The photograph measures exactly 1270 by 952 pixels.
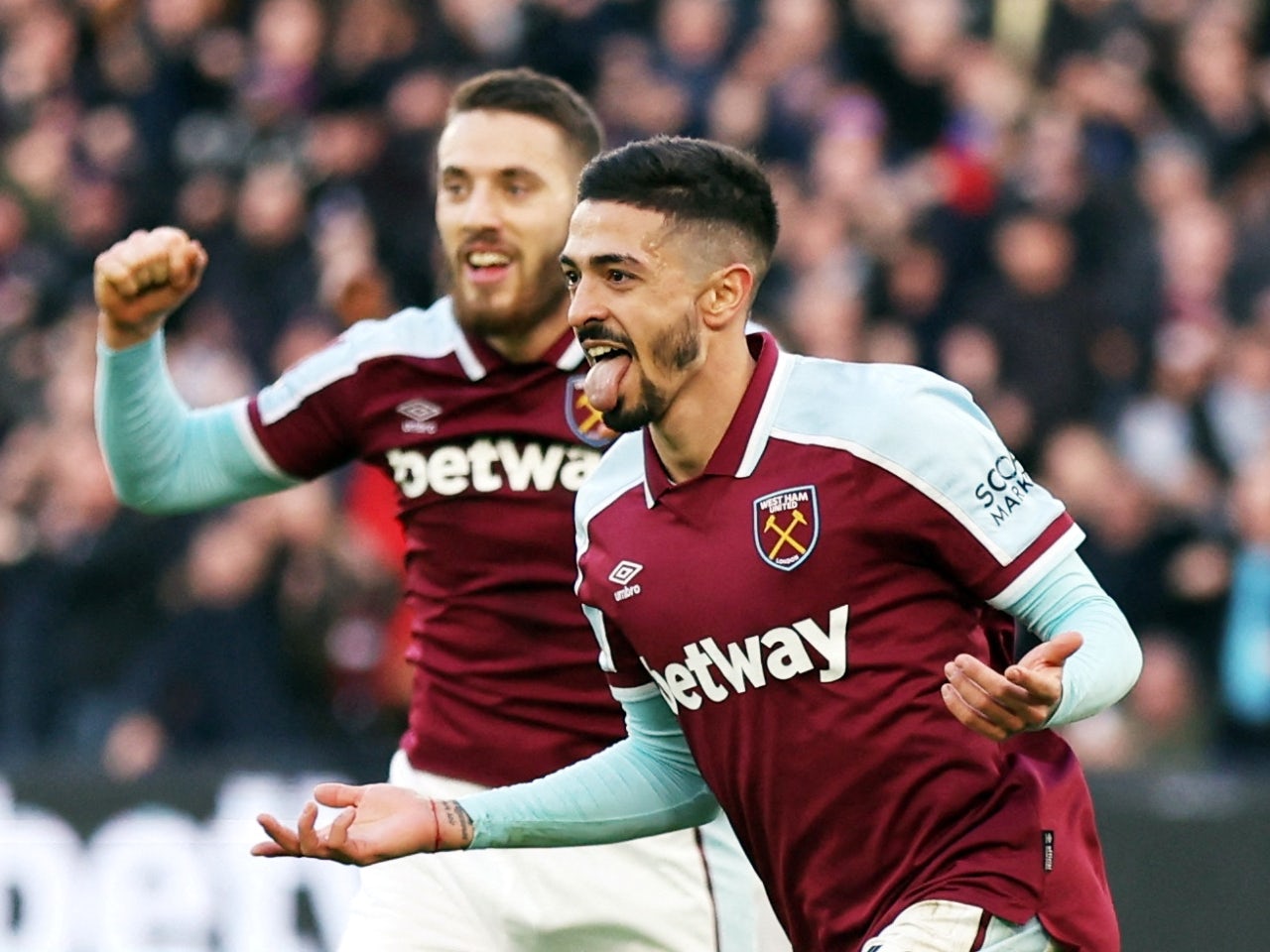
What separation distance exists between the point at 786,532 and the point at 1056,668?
75 cm

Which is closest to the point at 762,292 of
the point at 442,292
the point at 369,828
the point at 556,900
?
the point at 442,292

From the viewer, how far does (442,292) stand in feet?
36.9

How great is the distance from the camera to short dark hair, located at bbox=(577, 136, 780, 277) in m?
4.53

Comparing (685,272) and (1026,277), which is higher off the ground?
(1026,277)

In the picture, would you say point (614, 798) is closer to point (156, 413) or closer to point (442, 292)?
point (156, 413)

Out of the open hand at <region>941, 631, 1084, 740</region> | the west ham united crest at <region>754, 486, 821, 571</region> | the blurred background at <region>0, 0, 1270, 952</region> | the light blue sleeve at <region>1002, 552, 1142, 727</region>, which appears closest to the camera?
the open hand at <region>941, 631, 1084, 740</region>

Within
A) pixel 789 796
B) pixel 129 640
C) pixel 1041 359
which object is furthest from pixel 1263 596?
pixel 789 796

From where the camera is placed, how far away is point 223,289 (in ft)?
38.8

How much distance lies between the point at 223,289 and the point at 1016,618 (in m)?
7.89

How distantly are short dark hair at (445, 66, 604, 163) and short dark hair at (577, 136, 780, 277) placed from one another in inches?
42.7

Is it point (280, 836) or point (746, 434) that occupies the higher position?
point (746, 434)

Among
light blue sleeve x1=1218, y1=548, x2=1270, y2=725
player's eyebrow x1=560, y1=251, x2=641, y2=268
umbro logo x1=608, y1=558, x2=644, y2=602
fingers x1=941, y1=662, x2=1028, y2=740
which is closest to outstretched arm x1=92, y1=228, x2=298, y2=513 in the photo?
player's eyebrow x1=560, y1=251, x2=641, y2=268

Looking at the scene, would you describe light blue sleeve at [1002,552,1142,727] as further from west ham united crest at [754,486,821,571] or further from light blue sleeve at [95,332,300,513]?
light blue sleeve at [95,332,300,513]

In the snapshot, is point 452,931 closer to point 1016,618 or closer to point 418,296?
point 1016,618
